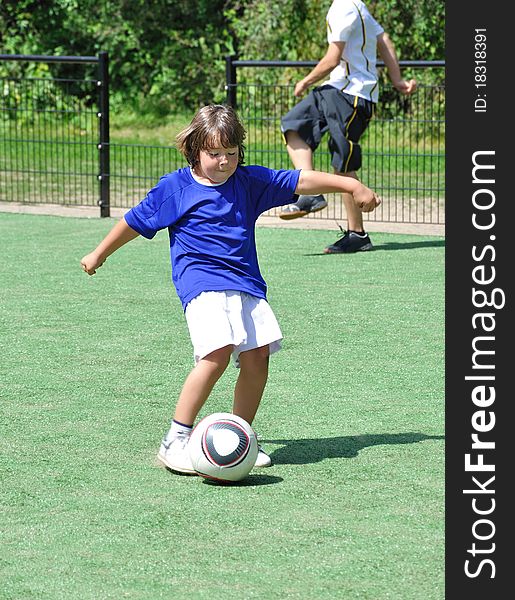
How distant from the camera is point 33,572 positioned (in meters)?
3.84

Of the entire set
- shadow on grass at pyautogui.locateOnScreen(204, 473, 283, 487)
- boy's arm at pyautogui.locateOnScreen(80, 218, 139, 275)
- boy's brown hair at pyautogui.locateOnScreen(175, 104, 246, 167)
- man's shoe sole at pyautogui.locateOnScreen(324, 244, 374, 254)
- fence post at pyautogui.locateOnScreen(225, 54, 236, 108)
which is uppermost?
fence post at pyautogui.locateOnScreen(225, 54, 236, 108)

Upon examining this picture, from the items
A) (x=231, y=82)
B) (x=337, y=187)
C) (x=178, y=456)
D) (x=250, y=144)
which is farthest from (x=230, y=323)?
(x=250, y=144)

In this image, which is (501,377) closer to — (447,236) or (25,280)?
(447,236)

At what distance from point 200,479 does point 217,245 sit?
0.86 meters

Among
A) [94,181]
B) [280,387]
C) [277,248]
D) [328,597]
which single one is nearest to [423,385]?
[280,387]

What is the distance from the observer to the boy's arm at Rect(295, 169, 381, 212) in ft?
16.2

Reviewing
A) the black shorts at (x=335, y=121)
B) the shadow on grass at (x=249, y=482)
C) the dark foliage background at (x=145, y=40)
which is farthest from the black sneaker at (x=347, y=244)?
the dark foliage background at (x=145, y=40)

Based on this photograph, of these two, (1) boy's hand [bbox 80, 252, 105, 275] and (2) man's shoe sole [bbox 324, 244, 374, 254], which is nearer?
(1) boy's hand [bbox 80, 252, 105, 275]

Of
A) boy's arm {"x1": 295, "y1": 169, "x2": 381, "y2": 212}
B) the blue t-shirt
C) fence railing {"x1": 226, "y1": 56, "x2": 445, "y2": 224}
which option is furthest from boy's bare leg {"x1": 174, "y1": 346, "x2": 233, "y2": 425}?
fence railing {"x1": 226, "y1": 56, "x2": 445, "y2": 224}

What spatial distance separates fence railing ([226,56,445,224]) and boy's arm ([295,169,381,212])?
653 cm

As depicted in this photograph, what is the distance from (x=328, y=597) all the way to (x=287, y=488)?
40.1 inches

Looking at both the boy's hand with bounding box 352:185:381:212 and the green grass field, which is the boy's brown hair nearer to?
the boy's hand with bounding box 352:185:381:212

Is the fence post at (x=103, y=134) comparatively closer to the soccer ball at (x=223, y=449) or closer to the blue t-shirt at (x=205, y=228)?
the blue t-shirt at (x=205, y=228)

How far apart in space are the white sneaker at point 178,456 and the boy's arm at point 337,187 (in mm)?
1050
